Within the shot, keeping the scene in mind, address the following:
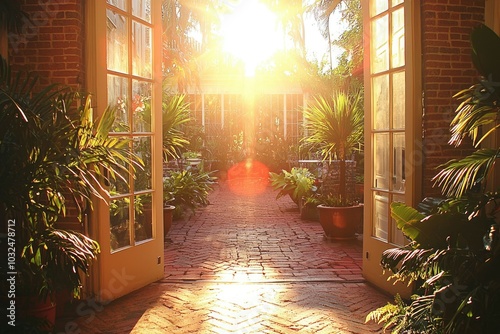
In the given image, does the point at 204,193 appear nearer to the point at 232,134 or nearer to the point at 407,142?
the point at 407,142

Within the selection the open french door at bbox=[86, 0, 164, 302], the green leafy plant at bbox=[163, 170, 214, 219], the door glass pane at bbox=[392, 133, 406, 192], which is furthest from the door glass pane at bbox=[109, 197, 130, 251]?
the green leafy plant at bbox=[163, 170, 214, 219]

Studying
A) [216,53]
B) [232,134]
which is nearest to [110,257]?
[216,53]

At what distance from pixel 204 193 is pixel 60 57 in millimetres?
4873

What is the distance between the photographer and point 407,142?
3.92 metres

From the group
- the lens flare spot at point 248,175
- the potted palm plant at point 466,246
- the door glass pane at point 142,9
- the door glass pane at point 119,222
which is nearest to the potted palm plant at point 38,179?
the door glass pane at point 119,222

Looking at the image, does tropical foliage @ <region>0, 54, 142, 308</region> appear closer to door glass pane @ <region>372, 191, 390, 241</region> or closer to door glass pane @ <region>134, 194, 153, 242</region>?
door glass pane @ <region>134, 194, 153, 242</region>

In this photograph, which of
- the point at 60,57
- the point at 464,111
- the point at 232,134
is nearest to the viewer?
the point at 464,111

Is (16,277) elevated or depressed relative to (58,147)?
depressed

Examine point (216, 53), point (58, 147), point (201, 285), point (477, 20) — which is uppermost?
point (216, 53)

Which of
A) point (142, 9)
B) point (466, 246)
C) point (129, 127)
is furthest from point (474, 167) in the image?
point (142, 9)

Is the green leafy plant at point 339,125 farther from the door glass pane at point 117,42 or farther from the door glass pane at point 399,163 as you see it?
the door glass pane at point 117,42

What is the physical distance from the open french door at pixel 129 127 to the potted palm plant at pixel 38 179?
2.68ft

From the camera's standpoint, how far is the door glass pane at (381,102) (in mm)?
4266

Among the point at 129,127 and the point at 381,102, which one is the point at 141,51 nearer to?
the point at 129,127
